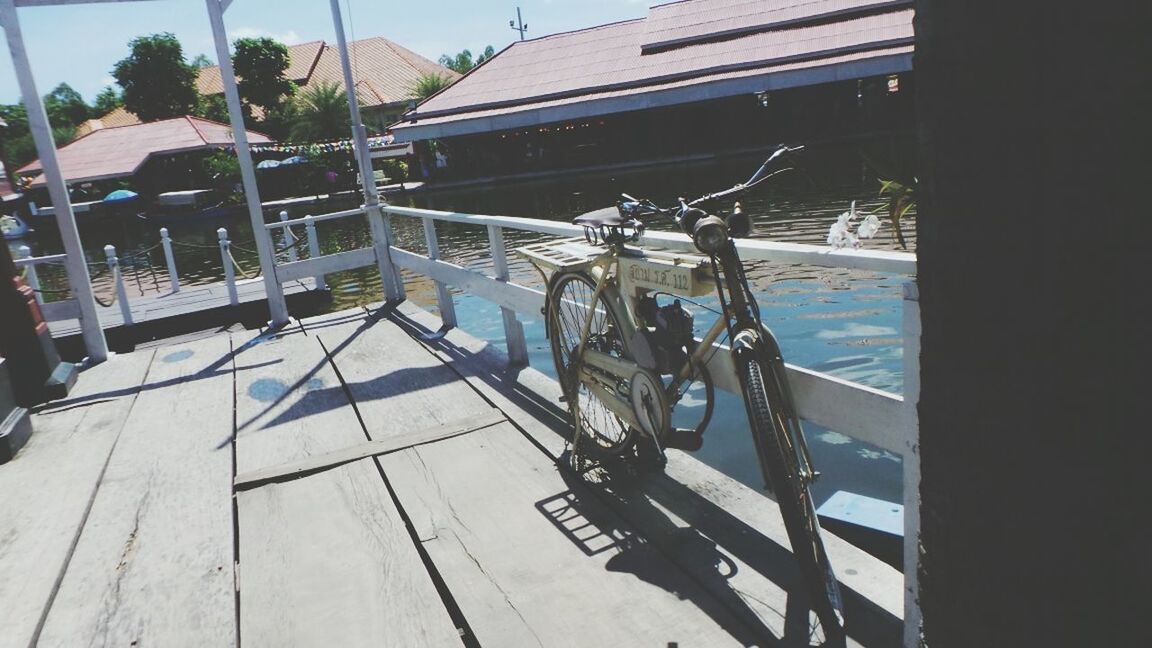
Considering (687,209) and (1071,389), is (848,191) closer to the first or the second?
(687,209)

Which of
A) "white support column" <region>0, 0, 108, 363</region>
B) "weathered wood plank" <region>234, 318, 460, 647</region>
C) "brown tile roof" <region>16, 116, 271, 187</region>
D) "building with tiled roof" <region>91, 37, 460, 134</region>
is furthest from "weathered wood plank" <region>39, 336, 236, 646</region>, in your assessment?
"building with tiled roof" <region>91, 37, 460, 134</region>

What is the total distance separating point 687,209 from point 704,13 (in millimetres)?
41667

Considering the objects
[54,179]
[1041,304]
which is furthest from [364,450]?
[54,179]

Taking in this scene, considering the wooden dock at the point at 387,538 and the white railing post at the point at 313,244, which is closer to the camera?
the wooden dock at the point at 387,538

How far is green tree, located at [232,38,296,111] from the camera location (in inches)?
2724

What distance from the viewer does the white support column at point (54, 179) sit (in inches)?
239

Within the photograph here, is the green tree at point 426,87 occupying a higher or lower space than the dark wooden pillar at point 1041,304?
higher

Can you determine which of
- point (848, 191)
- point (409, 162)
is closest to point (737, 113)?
point (848, 191)

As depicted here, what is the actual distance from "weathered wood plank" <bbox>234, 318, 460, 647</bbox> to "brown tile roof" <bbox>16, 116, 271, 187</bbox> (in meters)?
41.8

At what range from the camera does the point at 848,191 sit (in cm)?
2136

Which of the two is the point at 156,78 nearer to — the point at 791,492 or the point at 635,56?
the point at 635,56

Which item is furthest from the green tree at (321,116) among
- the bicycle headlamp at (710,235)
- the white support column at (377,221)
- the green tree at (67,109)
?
the bicycle headlamp at (710,235)

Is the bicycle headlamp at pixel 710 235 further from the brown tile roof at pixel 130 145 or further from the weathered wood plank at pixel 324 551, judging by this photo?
the brown tile roof at pixel 130 145

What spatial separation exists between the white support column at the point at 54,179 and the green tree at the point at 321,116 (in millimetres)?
53521
